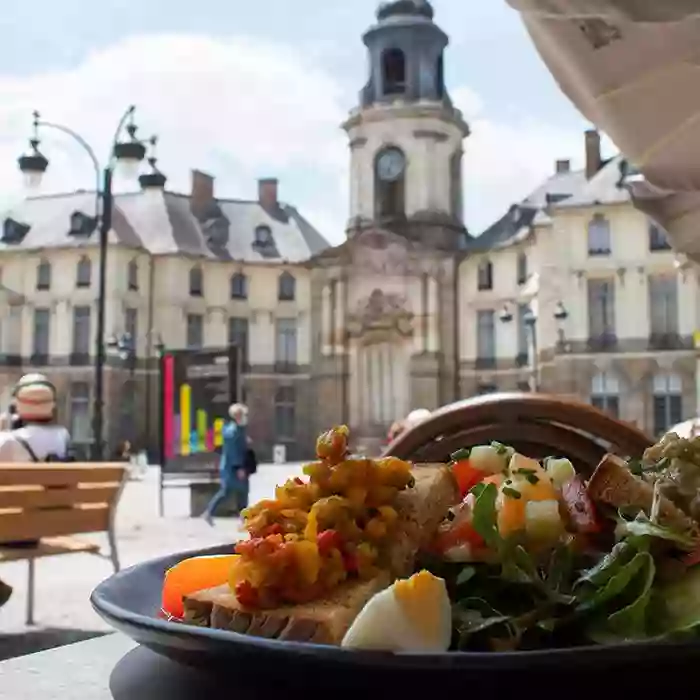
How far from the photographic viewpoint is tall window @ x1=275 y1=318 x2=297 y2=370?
39.4m


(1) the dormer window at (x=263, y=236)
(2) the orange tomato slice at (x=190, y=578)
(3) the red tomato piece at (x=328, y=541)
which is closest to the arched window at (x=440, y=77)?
(1) the dormer window at (x=263, y=236)

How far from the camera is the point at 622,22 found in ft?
3.18

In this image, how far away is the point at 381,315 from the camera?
36.7 m

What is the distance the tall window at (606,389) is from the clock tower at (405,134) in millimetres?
7350

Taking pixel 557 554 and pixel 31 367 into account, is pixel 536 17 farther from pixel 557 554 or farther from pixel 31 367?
pixel 31 367

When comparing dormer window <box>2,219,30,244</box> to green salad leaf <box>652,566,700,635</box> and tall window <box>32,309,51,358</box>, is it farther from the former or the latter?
green salad leaf <box>652,566,700,635</box>

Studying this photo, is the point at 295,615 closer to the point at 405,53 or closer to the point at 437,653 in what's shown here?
the point at 437,653

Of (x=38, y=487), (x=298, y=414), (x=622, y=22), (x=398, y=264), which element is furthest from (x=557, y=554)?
(x=298, y=414)

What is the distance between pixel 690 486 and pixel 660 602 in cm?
11

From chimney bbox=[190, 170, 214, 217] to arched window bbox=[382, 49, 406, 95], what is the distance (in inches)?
333

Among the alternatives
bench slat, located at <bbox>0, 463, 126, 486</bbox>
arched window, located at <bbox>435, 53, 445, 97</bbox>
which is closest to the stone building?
arched window, located at <bbox>435, 53, 445, 97</bbox>

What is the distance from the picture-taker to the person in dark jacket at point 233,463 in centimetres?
1041

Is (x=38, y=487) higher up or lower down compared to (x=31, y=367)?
lower down

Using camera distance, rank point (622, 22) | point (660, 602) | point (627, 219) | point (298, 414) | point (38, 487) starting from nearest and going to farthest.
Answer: point (660, 602), point (622, 22), point (38, 487), point (627, 219), point (298, 414)
